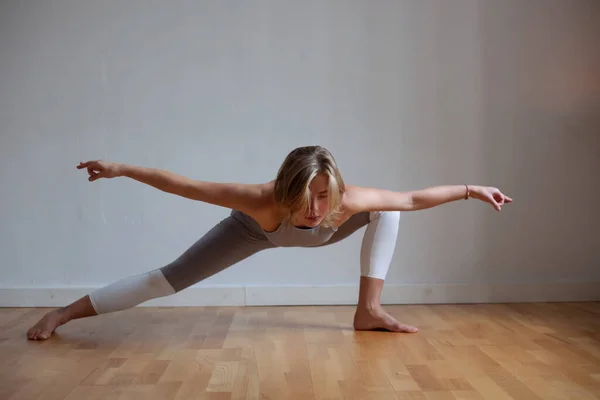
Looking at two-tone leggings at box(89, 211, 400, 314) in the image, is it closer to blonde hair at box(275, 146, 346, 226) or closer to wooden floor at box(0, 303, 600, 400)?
wooden floor at box(0, 303, 600, 400)

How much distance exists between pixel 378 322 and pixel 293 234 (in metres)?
0.56

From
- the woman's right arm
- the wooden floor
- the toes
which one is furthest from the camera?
the toes

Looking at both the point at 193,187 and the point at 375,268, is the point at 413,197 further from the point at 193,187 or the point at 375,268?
the point at 193,187

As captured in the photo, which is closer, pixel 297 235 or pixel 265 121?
pixel 297 235

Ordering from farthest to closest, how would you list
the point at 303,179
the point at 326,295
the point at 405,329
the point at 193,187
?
1. the point at 326,295
2. the point at 405,329
3. the point at 193,187
4. the point at 303,179

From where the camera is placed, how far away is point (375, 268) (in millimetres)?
2613

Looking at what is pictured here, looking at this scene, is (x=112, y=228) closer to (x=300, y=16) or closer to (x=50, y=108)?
(x=50, y=108)

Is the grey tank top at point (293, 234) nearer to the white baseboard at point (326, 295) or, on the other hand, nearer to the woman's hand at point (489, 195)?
the woman's hand at point (489, 195)

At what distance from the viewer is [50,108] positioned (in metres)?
3.35

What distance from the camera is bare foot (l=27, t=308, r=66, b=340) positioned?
2500 millimetres

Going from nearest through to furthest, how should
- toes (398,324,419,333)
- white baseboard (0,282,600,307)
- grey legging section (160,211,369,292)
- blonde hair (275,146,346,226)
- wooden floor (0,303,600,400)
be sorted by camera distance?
wooden floor (0,303,600,400) < blonde hair (275,146,346,226) < grey legging section (160,211,369,292) < toes (398,324,419,333) < white baseboard (0,282,600,307)

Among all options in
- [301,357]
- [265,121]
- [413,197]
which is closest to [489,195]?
[413,197]

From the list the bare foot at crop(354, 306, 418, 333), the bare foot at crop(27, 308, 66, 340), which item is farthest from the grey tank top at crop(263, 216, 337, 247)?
the bare foot at crop(27, 308, 66, 340)

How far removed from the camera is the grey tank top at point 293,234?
2287 mm
